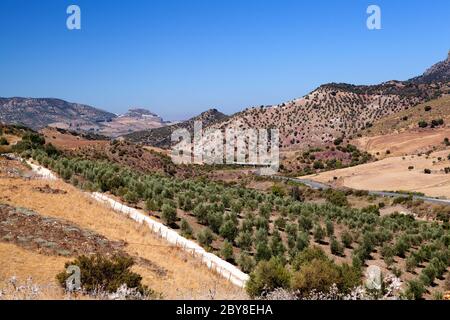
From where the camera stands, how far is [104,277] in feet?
46.3

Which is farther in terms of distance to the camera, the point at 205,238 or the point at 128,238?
the point at 205,238

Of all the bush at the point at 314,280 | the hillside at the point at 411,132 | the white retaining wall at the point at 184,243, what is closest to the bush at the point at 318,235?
the white retaining wall at the point at 184,243

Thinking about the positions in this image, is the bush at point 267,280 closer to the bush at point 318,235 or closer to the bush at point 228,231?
the bush at point 228,231

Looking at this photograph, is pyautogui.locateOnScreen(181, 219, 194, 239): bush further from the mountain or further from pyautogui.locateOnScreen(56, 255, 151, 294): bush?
the mountain

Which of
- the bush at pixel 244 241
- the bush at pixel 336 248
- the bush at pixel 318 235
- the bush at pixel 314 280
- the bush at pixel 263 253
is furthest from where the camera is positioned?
the bush at pixel 318 235

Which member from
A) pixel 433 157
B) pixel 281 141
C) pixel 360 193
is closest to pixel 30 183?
pixel 360 193

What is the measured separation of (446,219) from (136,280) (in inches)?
1778

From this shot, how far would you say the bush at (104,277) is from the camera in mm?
13680

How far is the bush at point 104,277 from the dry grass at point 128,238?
1255 mm

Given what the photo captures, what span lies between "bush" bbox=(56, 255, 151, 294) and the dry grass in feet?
4.12

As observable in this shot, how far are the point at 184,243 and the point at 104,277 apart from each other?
10845 millimetres

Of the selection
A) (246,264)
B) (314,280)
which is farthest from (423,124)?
(314,280)

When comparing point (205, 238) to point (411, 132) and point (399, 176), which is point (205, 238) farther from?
point (411, 132)
